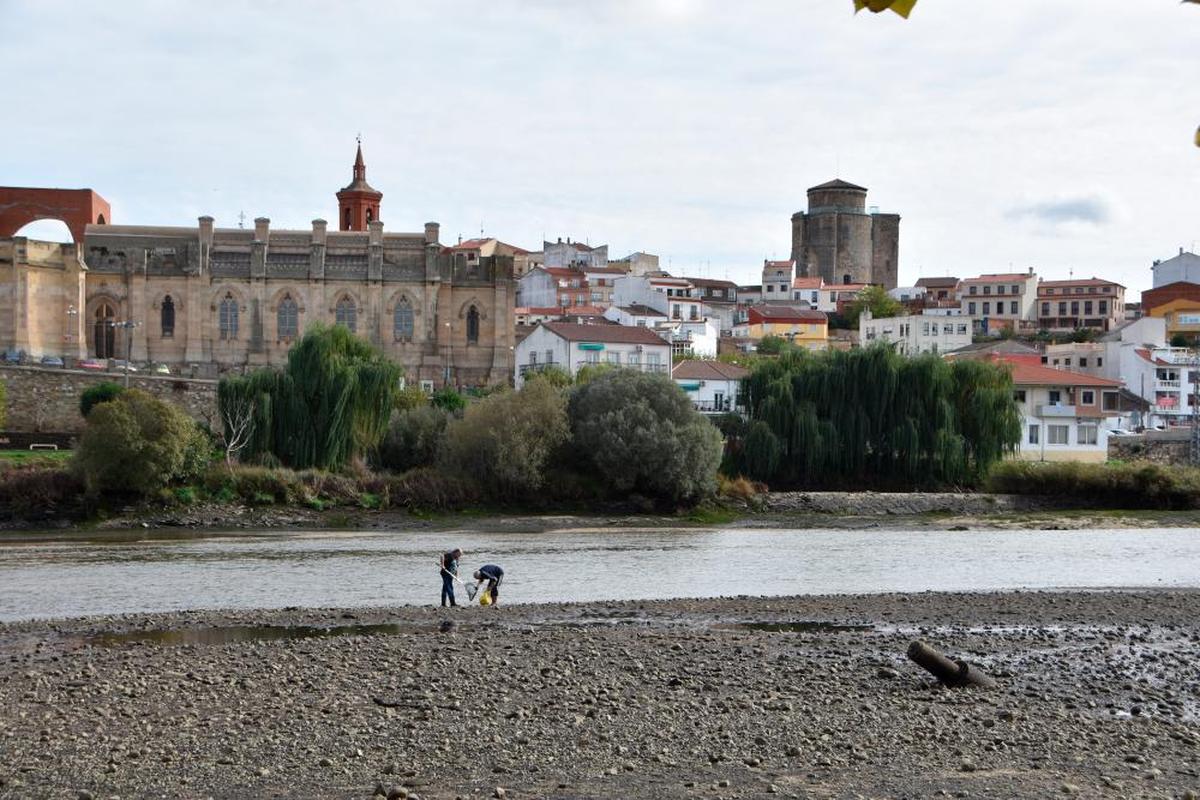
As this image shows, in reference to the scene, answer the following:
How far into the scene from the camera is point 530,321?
279 ft

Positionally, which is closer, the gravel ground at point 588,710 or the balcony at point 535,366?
the gravel ground at point 588,710

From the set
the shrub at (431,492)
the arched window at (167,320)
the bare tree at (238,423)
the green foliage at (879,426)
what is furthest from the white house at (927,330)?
the bare tree at (238,423)

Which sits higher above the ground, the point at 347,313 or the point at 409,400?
the point at 347,313

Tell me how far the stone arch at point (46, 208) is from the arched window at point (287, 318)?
11489mm

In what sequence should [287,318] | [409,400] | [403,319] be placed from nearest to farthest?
[409,400]
[287,318]
[403,319]

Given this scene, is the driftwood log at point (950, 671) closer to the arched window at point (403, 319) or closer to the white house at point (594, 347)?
the white house at point (594, 347)

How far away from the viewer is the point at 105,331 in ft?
206

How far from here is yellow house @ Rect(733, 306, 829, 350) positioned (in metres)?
89.8

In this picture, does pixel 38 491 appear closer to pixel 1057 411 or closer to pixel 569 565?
pixel 569 565

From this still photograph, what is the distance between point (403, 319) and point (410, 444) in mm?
23433

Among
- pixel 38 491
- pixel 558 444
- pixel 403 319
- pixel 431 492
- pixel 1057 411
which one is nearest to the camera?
pixel 38 491

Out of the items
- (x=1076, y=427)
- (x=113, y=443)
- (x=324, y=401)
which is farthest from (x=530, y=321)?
(x=113, y=443)

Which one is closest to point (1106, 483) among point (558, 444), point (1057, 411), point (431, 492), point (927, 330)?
point (1057, 411)

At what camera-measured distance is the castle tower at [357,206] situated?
78625 mm
